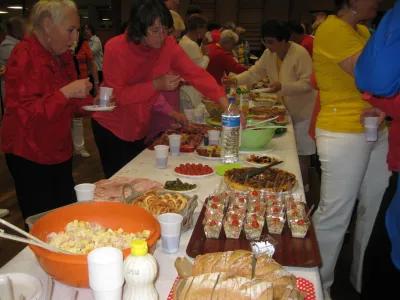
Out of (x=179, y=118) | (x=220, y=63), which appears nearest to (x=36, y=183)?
(x=179, y=118)

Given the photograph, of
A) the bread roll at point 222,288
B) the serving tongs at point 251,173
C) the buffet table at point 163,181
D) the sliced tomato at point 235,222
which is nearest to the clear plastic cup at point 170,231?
the buffet table at point 163,181

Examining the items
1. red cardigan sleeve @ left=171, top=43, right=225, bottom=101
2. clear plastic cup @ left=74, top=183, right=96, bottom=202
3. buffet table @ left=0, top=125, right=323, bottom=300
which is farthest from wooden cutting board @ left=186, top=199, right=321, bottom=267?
red cardigan sleeve @ left=171, top=43, right=225, bottom=101

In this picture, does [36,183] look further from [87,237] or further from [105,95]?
[87,237]

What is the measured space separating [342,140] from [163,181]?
88 cm

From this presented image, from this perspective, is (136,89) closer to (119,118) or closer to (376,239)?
(119,118)

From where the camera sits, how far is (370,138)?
5.89 feet

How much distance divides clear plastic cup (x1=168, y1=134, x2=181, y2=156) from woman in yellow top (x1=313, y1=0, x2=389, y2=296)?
2.35 feet

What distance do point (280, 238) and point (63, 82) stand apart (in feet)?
4.41

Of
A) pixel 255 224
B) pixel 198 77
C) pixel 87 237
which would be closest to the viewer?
pixel 87 237

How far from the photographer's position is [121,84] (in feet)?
7.18

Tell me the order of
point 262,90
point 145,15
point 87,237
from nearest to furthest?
point 87,237
point 145,15
point 262,90

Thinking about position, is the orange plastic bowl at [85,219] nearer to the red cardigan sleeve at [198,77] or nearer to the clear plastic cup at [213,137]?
the clear plastic cup at [213,137]

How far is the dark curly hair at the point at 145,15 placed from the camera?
205 cm

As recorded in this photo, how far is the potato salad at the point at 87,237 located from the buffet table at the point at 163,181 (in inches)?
3.9
